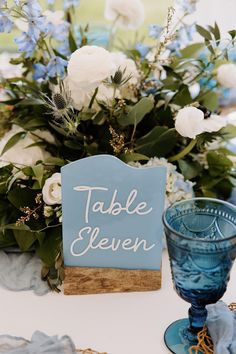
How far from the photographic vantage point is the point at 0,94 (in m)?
1.34

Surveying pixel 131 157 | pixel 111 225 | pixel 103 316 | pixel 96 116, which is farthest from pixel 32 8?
pixel 103 316

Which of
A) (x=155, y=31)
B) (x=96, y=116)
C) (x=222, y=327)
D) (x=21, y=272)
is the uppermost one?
(x=155, y=31)

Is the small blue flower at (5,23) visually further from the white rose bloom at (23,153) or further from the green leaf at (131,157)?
the green leaf at (131,157)

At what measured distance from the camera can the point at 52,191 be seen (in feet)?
3.29

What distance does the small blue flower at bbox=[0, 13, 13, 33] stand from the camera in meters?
1.09

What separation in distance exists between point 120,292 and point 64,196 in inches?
7.9

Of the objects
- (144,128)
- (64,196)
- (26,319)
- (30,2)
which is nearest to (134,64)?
(144,128)

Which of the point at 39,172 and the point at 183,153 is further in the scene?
the point at 183,153

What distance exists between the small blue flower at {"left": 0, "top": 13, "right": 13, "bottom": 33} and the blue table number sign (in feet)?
1.14

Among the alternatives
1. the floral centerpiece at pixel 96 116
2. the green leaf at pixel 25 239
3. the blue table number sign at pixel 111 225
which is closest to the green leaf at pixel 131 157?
the floral centerpiece at pixel 96 116

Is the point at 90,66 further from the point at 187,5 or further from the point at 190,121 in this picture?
the point at 187,5

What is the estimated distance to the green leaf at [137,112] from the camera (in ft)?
3.59

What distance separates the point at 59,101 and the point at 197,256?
13.6 inches

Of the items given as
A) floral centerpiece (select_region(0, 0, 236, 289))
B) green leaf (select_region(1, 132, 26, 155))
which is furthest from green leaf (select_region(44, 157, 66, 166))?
green leaf (select_region(1, 132, 26, 155))
